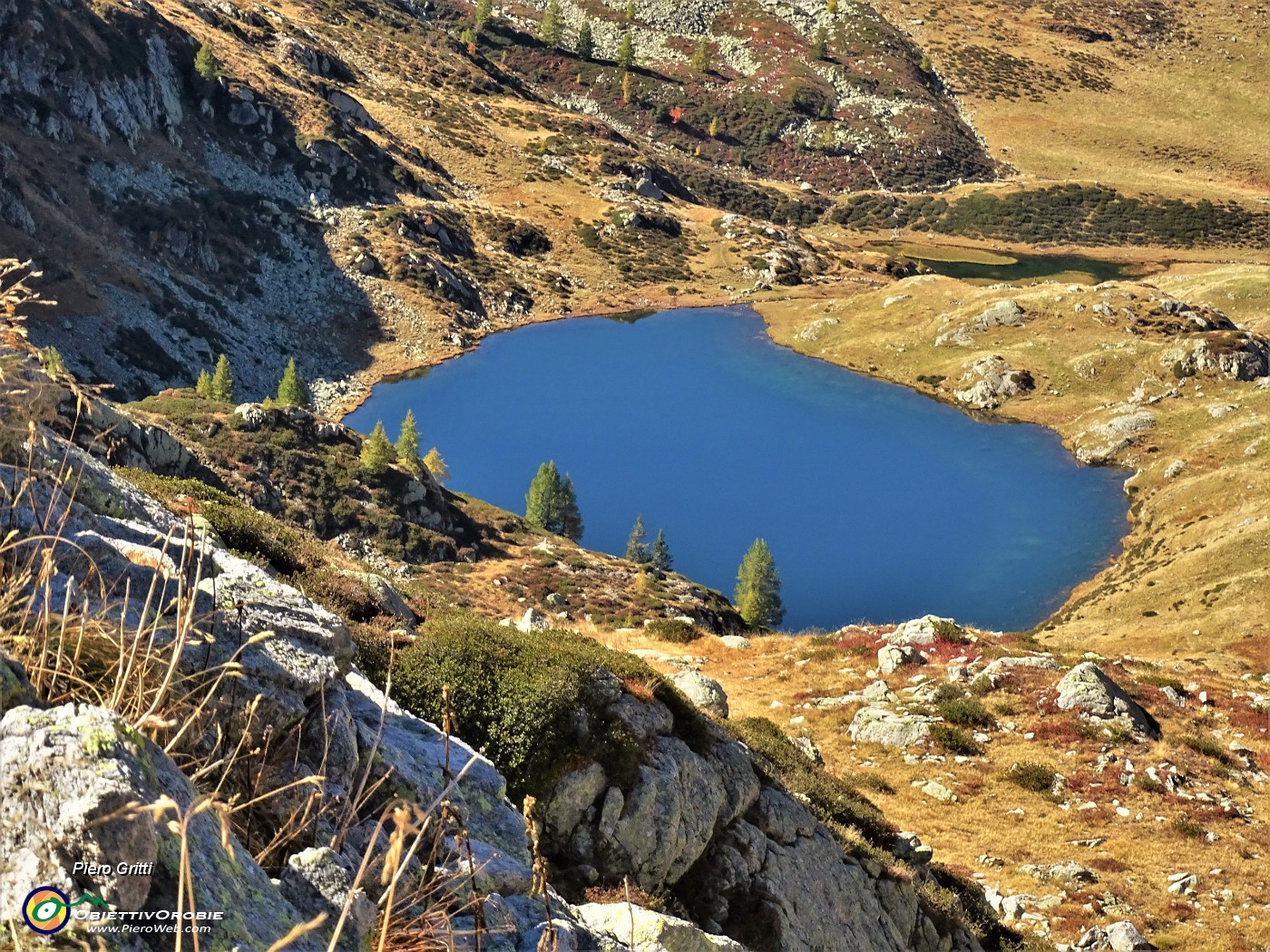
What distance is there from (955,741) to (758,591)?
3555 cm

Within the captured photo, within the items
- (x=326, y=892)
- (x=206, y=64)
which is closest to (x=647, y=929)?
(x=326, y=892)

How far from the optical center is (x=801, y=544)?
85.7 metres

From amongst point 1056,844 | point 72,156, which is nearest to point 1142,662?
point 1056,844

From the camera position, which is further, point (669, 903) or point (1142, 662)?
point (1142, 662)

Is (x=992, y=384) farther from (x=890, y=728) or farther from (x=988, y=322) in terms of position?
(x=890, y=728)

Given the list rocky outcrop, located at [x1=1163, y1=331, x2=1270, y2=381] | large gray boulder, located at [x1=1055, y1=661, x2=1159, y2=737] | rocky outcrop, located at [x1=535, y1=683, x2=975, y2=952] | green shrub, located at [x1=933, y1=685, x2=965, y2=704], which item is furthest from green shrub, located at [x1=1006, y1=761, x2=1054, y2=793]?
rocky outcrop, located at [x1=1163, y1=331, x2=1270, y2=381]

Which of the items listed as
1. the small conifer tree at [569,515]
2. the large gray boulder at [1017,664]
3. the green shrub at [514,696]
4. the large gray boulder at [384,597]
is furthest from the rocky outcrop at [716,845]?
the small conifer tree at [569,515]

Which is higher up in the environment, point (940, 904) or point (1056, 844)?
point (940, 904)

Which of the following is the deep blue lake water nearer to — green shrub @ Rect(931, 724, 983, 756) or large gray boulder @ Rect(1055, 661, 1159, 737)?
large gray boulder @ Rect(1055, 661, 1159, 737)

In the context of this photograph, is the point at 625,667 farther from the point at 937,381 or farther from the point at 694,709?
the point at 937,381

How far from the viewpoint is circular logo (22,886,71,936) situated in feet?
13.6

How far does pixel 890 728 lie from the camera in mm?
35500

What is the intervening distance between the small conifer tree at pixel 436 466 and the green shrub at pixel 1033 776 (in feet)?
213

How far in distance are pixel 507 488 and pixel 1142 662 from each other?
61.5 metres
